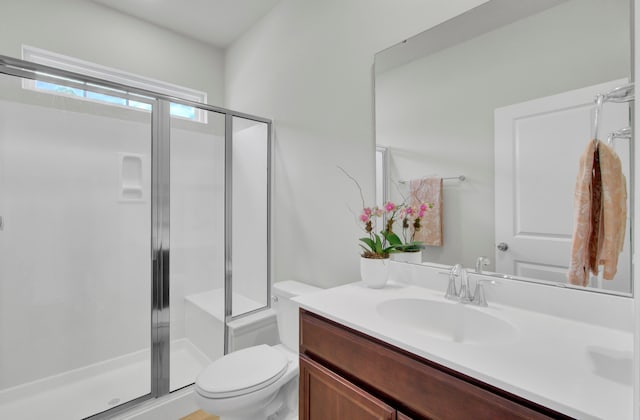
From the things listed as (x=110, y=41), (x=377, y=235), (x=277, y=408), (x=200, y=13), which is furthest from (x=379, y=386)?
(x=110, y=41)

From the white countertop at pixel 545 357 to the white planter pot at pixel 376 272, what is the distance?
10.3 inches

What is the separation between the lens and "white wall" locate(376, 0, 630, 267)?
3.15ft

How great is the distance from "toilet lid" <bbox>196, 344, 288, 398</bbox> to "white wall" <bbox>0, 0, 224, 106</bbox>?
226 cm

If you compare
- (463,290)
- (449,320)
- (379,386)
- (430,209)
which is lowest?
(379,386)

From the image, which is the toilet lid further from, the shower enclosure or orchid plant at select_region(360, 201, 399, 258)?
orchid plant at select_region(360, 201, 399, 258)

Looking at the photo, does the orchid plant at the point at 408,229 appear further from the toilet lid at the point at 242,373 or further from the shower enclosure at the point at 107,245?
the shower enclosure at the point at 107,245

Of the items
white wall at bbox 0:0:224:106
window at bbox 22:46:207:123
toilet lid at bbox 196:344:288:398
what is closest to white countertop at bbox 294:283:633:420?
toilet lid at bbox 196:344:288:398

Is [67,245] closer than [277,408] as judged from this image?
No

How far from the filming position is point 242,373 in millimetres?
1397

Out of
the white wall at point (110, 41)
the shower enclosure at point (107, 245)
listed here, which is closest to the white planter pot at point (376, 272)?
the shower enclosure at point (107, 245)

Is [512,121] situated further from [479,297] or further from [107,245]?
[107,245]

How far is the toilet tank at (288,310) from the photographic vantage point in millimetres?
1758

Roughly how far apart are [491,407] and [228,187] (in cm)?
181

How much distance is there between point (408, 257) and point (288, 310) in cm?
81
